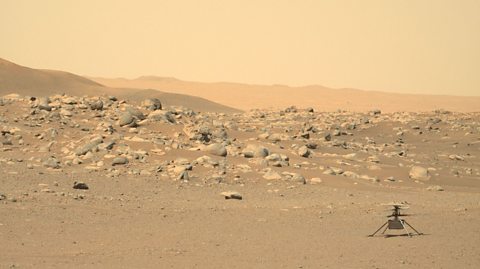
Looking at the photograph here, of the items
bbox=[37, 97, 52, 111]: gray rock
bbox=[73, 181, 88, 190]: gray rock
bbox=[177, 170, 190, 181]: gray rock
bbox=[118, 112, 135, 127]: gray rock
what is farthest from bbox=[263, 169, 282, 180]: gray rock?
bbox=[37, 97, 52, 111]: gray rock

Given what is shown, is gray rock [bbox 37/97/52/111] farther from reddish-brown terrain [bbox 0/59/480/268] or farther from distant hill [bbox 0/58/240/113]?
distant hill [bbox 0/58/240/113]

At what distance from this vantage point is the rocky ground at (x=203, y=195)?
884 cm

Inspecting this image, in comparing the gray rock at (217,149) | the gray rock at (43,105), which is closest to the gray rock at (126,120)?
the gray rock at (43,105)

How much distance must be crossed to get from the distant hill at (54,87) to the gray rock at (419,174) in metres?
22.3

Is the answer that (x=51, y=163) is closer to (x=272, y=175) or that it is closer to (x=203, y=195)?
(x=203, y=195)

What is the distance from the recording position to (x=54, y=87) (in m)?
40.2

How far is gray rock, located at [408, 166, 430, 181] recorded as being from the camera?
17438 millimetres

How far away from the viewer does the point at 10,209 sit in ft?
35.0

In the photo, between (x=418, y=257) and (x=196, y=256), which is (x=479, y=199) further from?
(x=196, y=256)

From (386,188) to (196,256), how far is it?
769 centimetres

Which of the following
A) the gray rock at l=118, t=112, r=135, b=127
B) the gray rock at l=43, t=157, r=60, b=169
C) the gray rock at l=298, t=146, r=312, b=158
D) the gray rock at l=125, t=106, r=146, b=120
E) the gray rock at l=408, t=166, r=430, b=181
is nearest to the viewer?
the gray rock at l=43, t=157, r=60, b=169

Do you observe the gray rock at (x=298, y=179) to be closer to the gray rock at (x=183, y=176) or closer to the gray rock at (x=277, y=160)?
the gray rock at (x=277, y=160)

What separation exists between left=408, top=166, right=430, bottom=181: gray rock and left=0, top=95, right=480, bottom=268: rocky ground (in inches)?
1.3

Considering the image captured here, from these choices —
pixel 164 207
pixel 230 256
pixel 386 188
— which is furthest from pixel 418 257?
pixel 386 188
